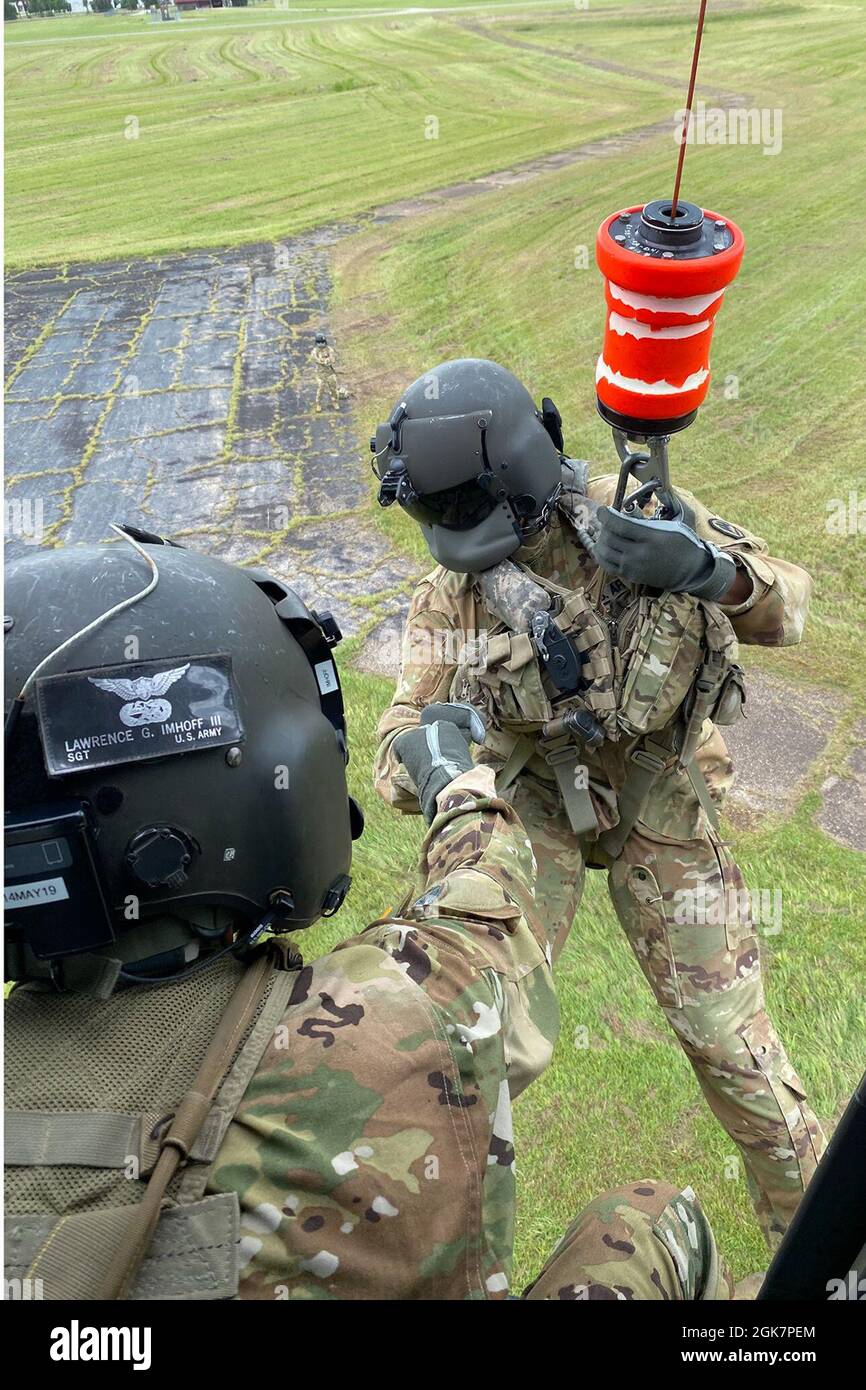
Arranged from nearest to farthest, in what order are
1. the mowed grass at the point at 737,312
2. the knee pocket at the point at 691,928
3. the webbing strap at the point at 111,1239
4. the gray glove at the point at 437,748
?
the webbing strap at the point at 111,1239 < the gray glove at the point at 437,748 < the knee pocket at the point at 691,928 < the mowed grass at the point at 737,312

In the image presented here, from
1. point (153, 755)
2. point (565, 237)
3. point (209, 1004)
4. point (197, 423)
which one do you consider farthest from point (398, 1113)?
point (565, 237)

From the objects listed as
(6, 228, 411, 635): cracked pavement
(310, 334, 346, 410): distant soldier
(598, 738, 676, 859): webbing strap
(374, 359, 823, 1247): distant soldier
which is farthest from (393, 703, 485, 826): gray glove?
(310, 334, 346, 410): distant soldier

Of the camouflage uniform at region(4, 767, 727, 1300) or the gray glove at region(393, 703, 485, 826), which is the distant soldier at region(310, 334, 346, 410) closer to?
the gray glove at region(393, 703, 485, 826)

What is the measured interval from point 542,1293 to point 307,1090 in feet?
3.12

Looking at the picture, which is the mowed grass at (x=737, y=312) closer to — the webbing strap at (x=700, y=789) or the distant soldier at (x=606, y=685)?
the webbing strap at (x=700, y=789)

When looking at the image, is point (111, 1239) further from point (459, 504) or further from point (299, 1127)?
point (459, 504)

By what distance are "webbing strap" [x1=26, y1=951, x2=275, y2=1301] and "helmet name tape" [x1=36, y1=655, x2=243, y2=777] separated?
0.52m

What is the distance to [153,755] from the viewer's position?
180 cm

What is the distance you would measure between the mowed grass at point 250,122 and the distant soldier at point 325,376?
517cm

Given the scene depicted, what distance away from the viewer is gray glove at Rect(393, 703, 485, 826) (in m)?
2.82

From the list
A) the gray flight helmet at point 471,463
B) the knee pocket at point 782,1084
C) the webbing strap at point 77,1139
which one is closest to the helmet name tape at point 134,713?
the webbing strap at point 77,1139

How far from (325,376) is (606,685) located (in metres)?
7.56

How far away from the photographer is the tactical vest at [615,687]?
10.8 feet
